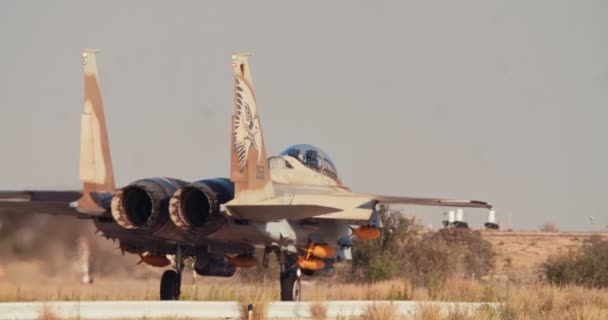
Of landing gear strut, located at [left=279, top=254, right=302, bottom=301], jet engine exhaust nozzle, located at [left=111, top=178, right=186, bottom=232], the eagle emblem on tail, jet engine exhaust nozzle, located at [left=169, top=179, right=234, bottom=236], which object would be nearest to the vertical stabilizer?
jet engine exhaust nozzle, located at [left=111, top=178, right=186, bottom=232]

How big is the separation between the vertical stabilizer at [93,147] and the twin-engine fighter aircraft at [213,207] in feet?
0.06

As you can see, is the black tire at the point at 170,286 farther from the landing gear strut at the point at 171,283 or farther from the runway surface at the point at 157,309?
the runway surface at the point at 157,309

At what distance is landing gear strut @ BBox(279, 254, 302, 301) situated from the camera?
24484 millimetres

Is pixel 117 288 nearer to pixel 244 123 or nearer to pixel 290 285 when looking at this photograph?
pixel 290 285

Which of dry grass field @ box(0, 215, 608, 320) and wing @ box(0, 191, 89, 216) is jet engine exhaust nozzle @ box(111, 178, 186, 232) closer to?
wing @ box(0, 191, 89, 216)

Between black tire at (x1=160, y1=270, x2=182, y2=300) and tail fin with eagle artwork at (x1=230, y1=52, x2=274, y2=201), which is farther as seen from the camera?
black tire at (x1=160, y1=270, x2=182, y2=300)

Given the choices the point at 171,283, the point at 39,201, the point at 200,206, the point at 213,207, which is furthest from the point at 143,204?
the point at 171,283

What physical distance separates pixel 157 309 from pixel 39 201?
19.7ft

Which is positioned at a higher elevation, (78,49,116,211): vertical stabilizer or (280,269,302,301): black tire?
(78,49,116,211): vertical stabilizer

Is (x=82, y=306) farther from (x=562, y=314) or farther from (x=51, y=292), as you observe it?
(x=562, y=314)

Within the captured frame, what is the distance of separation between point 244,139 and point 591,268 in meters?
18.0

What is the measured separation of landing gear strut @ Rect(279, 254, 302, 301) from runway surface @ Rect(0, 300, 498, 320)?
14.6 feet

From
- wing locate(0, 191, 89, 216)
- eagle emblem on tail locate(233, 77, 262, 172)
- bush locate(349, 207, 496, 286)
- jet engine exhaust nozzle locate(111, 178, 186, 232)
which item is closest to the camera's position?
jet engine exhaust nozzle locate(111, 178, 186, 232)

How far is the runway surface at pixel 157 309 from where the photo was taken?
16547 millimetres
